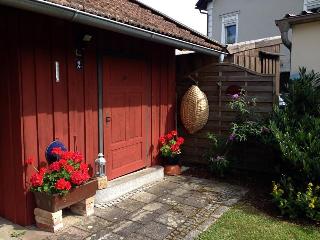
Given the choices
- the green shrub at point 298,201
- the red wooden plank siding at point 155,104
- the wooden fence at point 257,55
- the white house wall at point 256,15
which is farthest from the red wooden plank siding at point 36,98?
the white house wall at point 256,15

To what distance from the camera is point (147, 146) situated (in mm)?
6504

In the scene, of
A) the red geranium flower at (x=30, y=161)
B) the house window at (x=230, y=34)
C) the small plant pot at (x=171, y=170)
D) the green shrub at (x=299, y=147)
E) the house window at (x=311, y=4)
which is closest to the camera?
the red geranium flower at (x=30, y=161)

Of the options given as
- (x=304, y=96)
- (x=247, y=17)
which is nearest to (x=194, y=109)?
(x=304, y=96)

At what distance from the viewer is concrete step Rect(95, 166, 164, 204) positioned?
201 inches

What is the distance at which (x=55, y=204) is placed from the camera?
402cm

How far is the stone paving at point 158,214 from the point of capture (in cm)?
408

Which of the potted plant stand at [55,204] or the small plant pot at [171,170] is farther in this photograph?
the small plant pot at [171,170]

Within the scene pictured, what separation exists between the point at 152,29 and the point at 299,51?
3056 mm

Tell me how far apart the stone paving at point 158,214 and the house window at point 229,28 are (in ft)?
42.2

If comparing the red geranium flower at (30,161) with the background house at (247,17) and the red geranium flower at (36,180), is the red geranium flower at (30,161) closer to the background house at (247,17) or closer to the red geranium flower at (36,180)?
the red geranium flower at (36,180)

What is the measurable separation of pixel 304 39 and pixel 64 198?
5.19m

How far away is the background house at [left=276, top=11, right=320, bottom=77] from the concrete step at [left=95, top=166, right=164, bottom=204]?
3385 mm

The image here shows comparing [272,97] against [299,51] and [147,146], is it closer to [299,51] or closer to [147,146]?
[299,51]

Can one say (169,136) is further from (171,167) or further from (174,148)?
(171,167)
